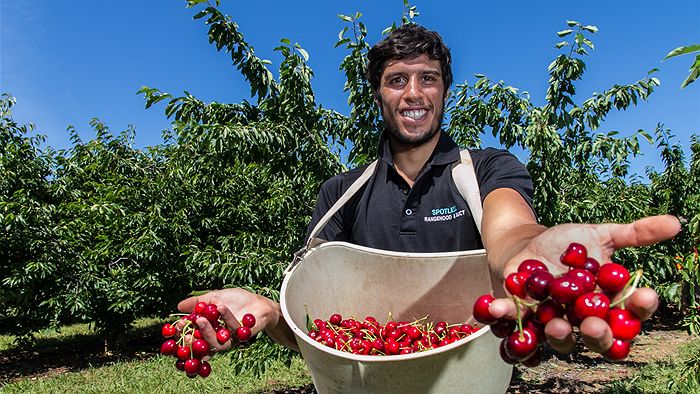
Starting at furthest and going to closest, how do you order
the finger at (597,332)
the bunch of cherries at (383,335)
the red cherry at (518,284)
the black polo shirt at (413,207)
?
the black polo shirt at (413,207) < the bunch of cherries at (383,335) < the red cherry at (518,284) < the finger at (597,332)

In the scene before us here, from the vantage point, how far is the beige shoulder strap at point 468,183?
156 cm

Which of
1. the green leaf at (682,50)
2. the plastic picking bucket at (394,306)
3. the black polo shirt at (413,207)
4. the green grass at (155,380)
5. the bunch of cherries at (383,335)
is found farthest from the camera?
the green grass at (155,380)

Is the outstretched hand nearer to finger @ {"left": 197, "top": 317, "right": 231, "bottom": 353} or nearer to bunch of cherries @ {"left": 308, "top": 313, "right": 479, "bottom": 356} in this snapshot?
bunch of cherries @ {"left": 308, "top": 313, "right": 479, "bottom": 356}

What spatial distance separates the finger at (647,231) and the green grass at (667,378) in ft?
12.6

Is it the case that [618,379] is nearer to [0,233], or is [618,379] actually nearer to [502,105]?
[502,105]

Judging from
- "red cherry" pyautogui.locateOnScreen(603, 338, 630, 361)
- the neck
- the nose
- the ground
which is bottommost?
the ground

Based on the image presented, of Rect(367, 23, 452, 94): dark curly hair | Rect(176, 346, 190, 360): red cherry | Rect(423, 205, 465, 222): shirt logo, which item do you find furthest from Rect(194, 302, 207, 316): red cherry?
Rect(367, 23, 452, 94): dark curly hair

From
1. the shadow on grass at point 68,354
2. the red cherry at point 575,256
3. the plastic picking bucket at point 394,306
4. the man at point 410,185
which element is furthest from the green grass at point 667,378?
the shadow on grass at point 68,354

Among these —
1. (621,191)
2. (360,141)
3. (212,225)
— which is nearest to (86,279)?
(212,225)

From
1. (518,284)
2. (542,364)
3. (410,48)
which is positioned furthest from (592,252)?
(542,364)

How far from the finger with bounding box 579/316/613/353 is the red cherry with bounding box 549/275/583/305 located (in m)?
0.04

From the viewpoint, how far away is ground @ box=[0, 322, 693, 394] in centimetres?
639

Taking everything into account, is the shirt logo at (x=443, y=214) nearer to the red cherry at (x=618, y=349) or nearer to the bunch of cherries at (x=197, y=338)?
the bunch of cherries at (x=197, y=338)

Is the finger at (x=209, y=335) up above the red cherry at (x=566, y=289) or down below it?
below
